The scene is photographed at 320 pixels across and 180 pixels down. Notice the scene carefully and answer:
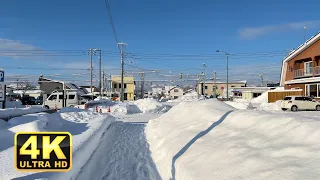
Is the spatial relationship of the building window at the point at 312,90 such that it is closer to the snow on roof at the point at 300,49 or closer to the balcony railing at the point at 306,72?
the balcony railing at the point at 306,72

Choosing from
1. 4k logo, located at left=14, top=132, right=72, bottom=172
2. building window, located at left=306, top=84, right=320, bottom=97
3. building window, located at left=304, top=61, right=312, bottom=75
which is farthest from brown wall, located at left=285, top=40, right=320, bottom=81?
4k logo, located at left=14, top=132, right=72, bottom=172

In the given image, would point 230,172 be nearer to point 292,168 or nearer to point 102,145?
point 292,168

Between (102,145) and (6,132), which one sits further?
(102,145)

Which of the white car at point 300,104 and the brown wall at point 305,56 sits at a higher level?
the brown wall at point 305,56

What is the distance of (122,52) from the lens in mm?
53156

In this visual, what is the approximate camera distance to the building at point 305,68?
117 feet

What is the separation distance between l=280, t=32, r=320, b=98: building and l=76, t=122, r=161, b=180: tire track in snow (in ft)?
99.9

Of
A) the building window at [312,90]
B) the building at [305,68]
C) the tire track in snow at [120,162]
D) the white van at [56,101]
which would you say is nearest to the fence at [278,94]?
the building at [305,68]

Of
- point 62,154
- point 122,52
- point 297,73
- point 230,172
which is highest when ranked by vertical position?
point 122,52

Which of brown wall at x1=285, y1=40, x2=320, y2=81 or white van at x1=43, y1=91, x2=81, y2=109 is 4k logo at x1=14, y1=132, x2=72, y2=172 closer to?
white van at x1=43, y1=91, x2=81, y2=109

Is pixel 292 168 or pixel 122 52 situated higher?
pixel 122 52

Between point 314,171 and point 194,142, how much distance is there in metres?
4.35

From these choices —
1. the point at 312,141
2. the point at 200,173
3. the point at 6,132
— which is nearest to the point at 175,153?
the point at 200,173

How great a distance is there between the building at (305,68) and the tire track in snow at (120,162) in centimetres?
3044
